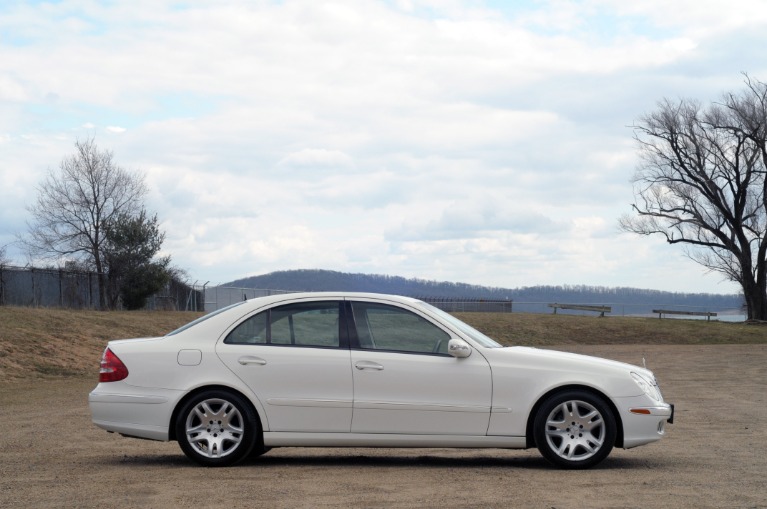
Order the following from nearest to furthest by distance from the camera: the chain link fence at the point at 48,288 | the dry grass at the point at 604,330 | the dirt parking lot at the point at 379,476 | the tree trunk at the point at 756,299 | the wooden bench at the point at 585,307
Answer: the dirt parking lot at the point at 379,476, the chain link fence at the point at 48,288, the dry grass at the point at 604,330, the tree trunk at the point at 756,299, the wooden bench at the point at 585,307

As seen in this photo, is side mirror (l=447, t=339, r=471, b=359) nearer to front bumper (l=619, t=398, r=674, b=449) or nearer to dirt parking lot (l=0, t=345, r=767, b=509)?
dirt parking lot (l=0, t=345, r=767, b=509)

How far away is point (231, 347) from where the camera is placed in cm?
938

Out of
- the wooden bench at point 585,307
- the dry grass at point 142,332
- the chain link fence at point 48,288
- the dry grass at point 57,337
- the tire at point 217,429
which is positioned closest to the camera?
the tire at point 217,429

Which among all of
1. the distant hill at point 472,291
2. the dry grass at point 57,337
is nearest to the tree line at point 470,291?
the distant hill at point 472,291

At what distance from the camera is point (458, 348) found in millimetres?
9156

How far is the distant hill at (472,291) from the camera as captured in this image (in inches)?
2714

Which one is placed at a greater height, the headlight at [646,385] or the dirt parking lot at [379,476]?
the headlight at [646,385]

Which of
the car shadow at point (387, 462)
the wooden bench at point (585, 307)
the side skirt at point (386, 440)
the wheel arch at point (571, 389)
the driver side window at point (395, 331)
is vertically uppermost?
the wooden bench at point (585, 307)

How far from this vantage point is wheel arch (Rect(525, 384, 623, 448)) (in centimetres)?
915

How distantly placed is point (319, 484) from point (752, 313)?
2083 inches

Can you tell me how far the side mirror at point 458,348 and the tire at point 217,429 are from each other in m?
1.81

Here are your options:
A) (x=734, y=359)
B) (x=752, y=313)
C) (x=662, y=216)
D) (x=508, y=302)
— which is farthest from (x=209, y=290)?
(x=734, y=359)

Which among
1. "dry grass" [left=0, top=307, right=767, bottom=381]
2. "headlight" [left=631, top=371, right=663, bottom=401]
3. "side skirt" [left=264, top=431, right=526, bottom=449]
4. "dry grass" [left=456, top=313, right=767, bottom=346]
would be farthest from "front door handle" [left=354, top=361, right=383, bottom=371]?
"dry grass" [left=456, top=313, right=767, bottom=346]

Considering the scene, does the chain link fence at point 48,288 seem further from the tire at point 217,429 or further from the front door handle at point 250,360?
the front door handle at point 250,360
